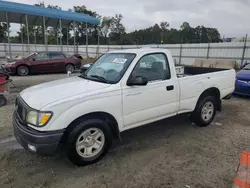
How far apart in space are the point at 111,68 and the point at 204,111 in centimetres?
242

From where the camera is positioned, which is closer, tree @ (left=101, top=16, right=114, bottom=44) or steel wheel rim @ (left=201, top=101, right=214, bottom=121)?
steel wheel rim @ (left=201, top=101, right=214, bottom=121)

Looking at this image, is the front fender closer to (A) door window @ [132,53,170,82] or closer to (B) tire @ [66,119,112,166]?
(B) tire @ [66,119,112,166]

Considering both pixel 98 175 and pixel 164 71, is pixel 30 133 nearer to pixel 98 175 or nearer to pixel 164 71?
pixel 98 175

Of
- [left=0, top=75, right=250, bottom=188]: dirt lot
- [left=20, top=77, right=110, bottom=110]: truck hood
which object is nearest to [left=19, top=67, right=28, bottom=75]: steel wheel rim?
[left=0, top=75, right=250, bottom=188]: dirt lot

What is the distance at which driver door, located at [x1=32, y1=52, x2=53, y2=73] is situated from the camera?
1294 centimetres

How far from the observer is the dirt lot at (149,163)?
282cm

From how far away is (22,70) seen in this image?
12.6 meters

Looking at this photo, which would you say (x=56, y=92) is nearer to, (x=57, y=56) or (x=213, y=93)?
(x=213, y=93)

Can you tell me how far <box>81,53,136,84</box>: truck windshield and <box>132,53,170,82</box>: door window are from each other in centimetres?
21

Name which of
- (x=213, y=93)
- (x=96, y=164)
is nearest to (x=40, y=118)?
(x=96, y=164)

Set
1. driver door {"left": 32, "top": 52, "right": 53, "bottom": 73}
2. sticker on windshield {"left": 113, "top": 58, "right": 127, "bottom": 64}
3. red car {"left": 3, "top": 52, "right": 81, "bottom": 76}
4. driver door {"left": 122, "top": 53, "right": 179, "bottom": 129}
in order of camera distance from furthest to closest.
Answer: driver door {"left": 32, "top": 52, "right": 53, "bottom": 73}
red car {"left": 3, "top": 52, "right": 81, "bottom": 76}
sticker on windshield {"left": 113, "top": 58, "right": 127, "bottom": 64}
driver door {"left": 122, "top": 53, "right": 179, "bottom": 129}

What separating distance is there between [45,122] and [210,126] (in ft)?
12.2

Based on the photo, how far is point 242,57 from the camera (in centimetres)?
1577

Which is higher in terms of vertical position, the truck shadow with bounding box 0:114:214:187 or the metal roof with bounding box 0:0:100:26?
the metal roof with bounding box 0:0:100:26
